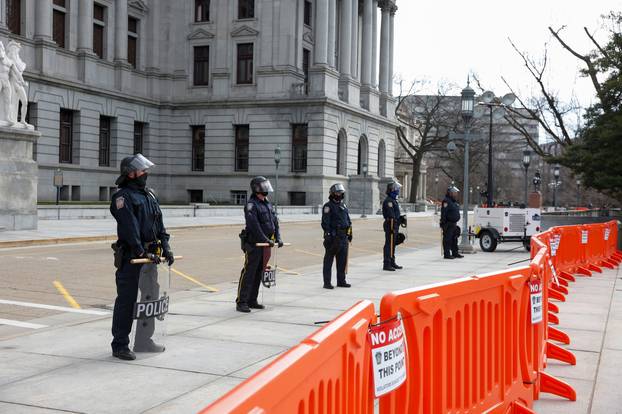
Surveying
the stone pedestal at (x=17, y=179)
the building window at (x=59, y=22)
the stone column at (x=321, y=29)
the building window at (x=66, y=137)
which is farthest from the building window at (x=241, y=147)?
the stone pedestal at (x=17, y=179)

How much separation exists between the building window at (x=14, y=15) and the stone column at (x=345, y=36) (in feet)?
85.8

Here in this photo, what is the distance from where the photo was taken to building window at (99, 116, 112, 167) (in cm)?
5234

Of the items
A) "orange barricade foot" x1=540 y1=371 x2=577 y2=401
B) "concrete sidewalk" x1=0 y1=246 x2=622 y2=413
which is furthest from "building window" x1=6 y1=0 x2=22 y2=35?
"orange barricade foot" x1=540 y1=371 x2=577 y2=401

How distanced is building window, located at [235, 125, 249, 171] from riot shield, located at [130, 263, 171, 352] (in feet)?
167

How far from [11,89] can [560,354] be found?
2126 centimetres

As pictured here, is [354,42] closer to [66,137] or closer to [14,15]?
[66,137]

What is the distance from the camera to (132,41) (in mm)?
55812

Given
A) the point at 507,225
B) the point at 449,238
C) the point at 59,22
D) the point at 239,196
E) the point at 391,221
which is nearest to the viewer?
the point at 391,221

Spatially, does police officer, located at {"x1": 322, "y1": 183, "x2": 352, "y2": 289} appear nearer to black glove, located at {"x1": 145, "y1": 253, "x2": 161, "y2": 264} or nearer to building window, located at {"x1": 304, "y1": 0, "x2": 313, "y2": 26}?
black glove, located at {"x1": 145, "y1": 253, "x2": 161, "y2": 264}

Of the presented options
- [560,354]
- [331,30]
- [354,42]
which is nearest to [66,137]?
[331,30]

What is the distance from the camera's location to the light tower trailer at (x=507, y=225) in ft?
75.8

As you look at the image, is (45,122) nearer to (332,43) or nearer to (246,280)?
(332,43)

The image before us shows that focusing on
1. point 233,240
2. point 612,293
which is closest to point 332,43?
point 233,240

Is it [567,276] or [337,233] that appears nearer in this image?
[337,233]
